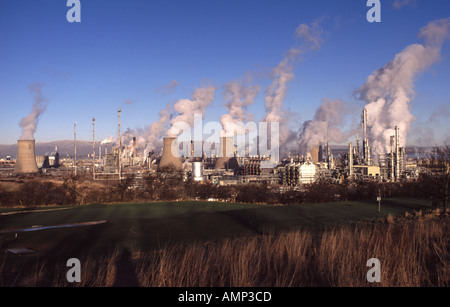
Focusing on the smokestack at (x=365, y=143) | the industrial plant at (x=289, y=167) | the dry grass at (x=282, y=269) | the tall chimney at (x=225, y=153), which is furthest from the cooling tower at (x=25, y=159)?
the smokestack at (x=365, y=143)

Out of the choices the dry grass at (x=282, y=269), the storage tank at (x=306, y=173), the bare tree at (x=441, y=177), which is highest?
the bare tree at (x=441, y=177)

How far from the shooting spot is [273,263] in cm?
631

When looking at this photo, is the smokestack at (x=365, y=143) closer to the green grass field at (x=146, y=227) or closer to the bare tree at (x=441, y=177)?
the bare tree at (x=441, y=177)

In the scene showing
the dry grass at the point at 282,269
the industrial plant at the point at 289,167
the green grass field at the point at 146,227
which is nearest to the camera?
the dry grass at the point at 282,269

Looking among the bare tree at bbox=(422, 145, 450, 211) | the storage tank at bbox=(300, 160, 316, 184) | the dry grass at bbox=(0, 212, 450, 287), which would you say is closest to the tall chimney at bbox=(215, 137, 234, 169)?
the storage tank at bbox=(300, 160, 316, 184)

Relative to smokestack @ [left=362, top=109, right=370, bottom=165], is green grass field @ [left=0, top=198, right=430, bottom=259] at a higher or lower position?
lower

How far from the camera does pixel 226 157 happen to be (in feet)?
244

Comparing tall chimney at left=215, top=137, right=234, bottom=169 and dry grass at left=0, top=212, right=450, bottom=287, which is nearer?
dry grass at left=0, top=212, right=450, bottom=287

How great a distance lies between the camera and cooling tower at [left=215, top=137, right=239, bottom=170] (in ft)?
230

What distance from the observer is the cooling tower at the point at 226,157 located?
230 feet

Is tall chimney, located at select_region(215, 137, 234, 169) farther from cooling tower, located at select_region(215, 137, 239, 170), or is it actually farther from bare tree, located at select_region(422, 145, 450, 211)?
bare tree, located at select_region(422, 145, 450, 211)

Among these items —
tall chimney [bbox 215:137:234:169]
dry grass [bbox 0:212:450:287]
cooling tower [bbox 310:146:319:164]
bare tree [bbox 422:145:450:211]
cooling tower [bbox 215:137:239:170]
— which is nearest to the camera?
dry grass [bbox 0:212:450:287]
